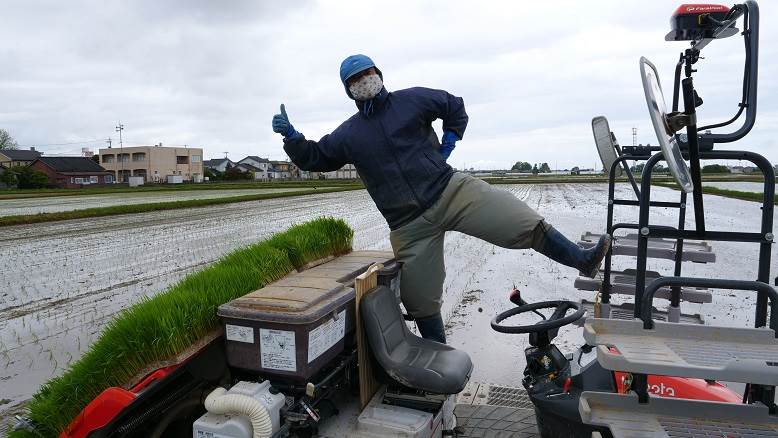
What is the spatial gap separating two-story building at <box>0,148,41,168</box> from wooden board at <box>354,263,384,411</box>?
89856mm

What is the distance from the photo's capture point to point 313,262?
3.91 m

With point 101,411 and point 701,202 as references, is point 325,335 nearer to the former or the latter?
point 101,411

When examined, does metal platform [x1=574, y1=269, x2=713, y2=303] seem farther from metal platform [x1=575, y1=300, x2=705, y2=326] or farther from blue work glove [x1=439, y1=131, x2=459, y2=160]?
blue work glove [x1=439, y1=131, x2=459, y2=160]

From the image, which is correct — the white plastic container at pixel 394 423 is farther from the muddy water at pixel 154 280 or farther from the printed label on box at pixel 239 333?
the muddy water at pixel 154 280

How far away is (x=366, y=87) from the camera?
137 inches

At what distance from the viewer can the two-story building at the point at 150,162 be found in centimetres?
8669

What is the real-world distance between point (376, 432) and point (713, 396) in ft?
5.41

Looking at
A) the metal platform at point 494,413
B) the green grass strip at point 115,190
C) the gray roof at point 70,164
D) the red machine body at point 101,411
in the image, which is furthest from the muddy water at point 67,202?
the gray roof at point 70,164

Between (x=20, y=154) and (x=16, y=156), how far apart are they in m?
0.70

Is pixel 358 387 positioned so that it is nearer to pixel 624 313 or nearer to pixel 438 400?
pixel 438 400

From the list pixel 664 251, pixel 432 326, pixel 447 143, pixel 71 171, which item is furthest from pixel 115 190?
pixel 664 251

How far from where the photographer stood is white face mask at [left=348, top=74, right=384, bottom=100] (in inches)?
137

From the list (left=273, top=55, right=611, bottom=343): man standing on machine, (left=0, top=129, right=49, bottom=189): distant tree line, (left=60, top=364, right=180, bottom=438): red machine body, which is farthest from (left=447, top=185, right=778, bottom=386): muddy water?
(left=0, top=129, right=49, bottom=189): distant tree line

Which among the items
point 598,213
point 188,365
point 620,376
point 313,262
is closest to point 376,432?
point 188,365
